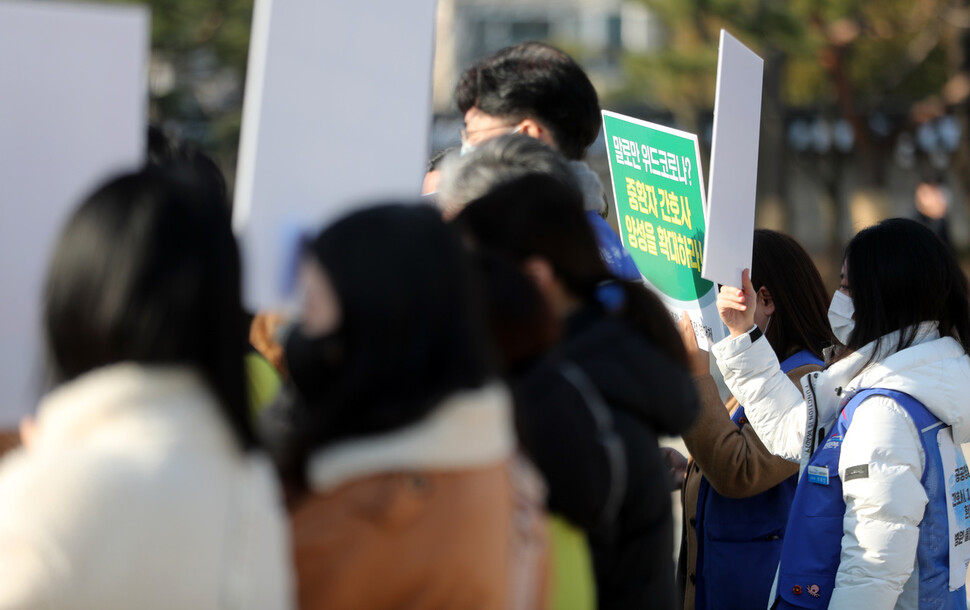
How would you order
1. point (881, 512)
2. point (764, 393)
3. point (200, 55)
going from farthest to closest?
point (200, 55) → point (764, 393) → point (881, 512)

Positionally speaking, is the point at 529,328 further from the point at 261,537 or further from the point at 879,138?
the point at 879,138

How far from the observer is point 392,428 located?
3.90ft

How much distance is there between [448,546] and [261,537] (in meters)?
0.21

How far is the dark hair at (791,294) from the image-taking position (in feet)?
8.89

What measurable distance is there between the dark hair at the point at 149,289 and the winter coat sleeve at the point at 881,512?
157cm

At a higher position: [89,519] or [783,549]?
[89,519]

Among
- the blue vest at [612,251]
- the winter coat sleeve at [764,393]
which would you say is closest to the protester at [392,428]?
the blue vest at [612,251]

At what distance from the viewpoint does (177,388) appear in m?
1.13

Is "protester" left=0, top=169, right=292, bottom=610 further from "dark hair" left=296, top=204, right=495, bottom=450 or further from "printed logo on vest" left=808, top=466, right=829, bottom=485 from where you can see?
"printed logo on vest" left=808, top=466, right=829, bottom=485

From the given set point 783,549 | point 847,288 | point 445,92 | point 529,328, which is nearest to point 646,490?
point 529,328

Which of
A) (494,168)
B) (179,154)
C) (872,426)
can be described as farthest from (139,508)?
(872,426)

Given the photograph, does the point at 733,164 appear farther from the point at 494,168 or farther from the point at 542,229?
the point at 542,229

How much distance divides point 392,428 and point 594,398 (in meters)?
0.42

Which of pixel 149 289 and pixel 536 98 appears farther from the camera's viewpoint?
pixel 536 98
